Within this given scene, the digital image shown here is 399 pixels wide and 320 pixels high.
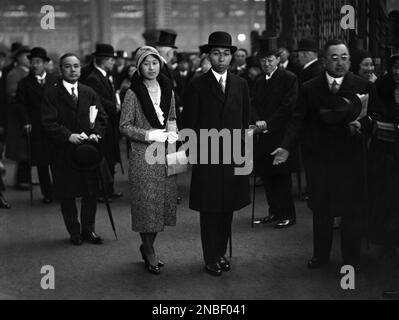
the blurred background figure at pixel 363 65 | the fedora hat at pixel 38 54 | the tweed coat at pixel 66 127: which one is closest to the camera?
the tweed coat at pixel 66 127

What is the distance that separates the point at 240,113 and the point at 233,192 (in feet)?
2.01

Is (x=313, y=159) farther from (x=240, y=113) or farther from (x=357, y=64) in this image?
(x=357, y=64)

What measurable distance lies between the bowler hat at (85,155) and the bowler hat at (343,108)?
2205 mm

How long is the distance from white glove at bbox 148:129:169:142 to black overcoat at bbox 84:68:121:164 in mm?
3062

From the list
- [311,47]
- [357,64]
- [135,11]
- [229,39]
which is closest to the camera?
Answer: [229,39]

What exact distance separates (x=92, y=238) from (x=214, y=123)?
190cm

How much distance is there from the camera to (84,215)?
670 cm

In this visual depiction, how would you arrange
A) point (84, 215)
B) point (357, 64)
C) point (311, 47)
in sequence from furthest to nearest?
Answer: point (311, 47)
point (357, 64)
point (84, 215)

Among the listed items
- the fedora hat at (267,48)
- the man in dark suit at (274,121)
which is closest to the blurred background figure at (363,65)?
the man in dark suit at (274,121)

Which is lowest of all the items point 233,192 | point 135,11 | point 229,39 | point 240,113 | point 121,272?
point 121,272

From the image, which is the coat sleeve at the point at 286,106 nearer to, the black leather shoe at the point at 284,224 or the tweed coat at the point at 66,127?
the black leather shoe at the point at 284,224

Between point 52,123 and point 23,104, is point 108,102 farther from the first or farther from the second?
point 52,123

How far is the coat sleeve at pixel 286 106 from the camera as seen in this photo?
7133 mm

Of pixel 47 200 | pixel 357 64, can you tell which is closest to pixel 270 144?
pixel 357 64
